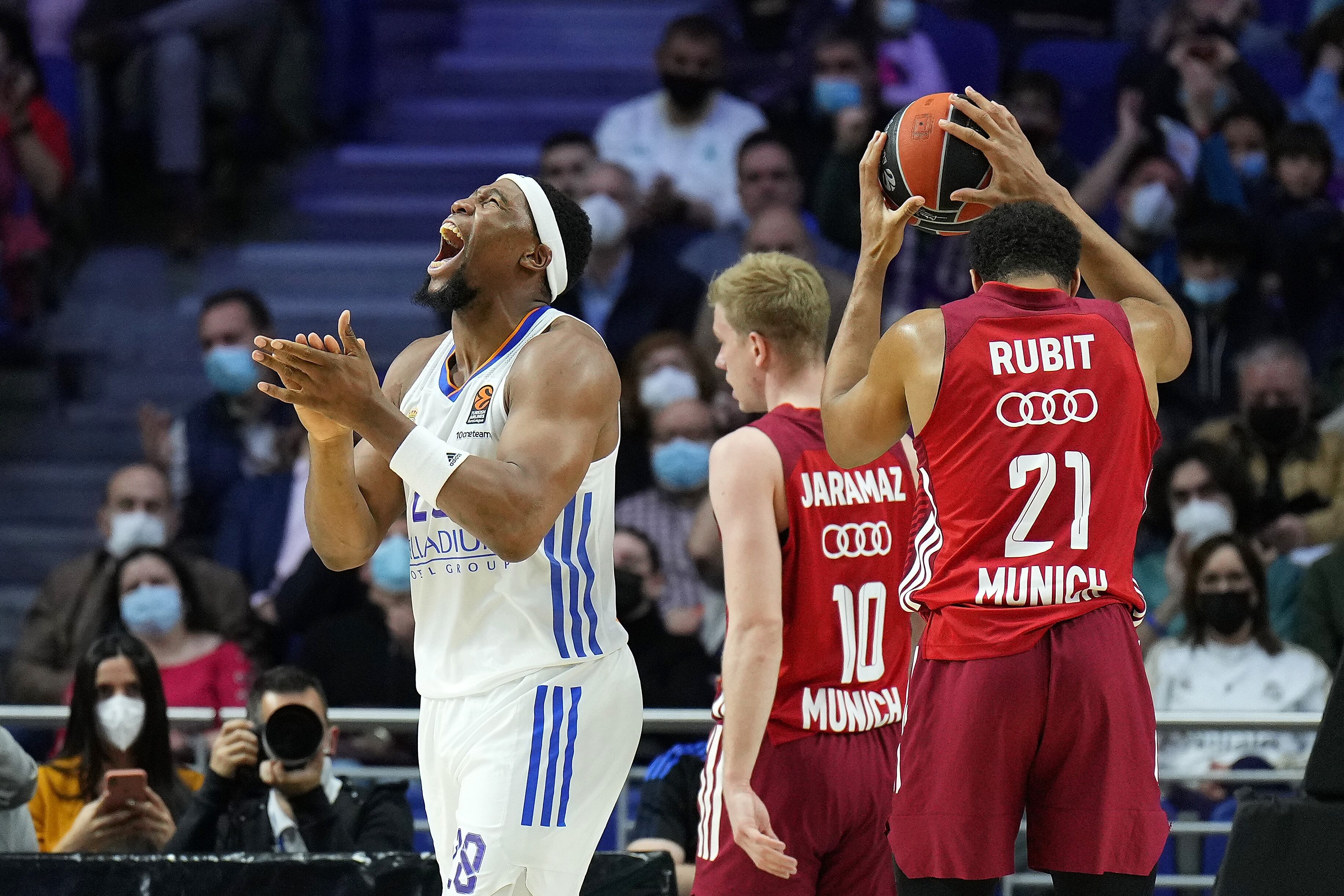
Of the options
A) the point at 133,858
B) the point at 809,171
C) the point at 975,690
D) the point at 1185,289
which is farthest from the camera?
the point at 809,171

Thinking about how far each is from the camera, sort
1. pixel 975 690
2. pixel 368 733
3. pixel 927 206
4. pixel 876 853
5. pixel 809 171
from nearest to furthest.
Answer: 1. pixel 975 690
2. pixel 927 206
3. pixel 876 853
4. pixel 368 733
5. pixel 809 171

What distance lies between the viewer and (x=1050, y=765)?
334cm

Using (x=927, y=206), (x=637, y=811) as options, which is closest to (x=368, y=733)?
(x=637, y=811)

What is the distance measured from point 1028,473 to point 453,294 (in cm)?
123

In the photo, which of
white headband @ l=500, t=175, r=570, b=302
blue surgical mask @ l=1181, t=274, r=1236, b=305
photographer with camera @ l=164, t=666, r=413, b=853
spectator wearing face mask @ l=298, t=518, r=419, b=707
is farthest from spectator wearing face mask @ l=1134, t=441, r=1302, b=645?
white headband @ l=500, t=175, r=570, b=302

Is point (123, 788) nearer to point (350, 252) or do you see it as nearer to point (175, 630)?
point (175, 630)

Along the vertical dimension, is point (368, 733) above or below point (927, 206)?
below

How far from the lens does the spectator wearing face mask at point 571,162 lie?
9.25 meters

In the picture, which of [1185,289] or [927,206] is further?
[1185,289]

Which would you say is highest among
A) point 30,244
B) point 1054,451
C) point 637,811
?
point 30,244

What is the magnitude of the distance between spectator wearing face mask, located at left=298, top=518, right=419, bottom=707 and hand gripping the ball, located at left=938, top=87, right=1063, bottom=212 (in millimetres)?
3934

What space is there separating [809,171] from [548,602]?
6.49 m

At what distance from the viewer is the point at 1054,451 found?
3.34 m

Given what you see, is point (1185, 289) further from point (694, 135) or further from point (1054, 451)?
point (1054, 451)
